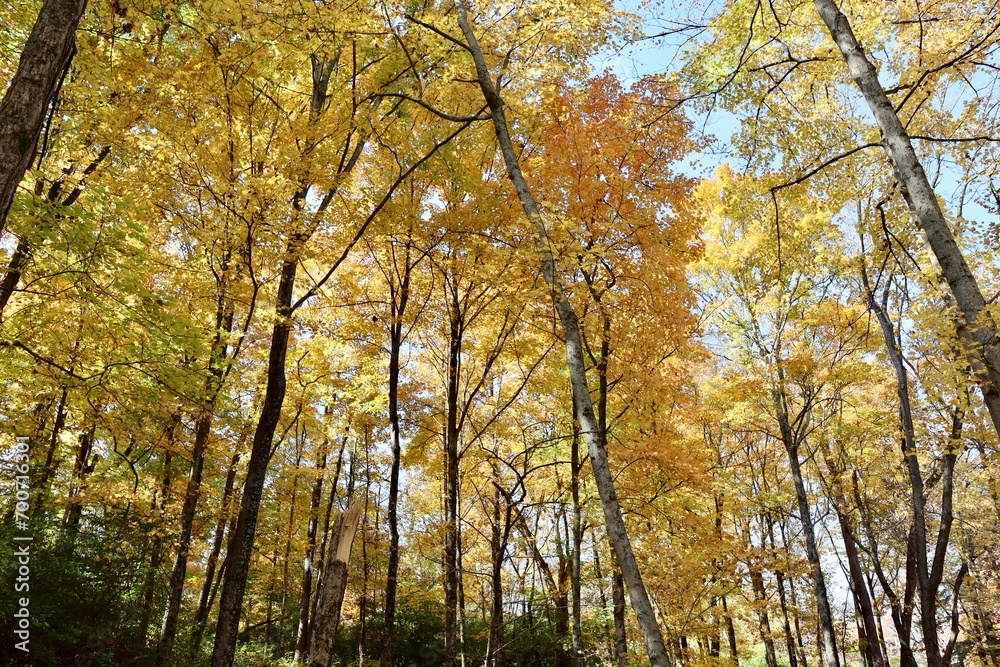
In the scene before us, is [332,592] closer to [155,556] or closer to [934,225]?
[155,556]

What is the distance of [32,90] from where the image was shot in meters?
2.78

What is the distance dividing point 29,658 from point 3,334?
494 centimetres

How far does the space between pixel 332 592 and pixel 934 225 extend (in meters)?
Answer: 6.39

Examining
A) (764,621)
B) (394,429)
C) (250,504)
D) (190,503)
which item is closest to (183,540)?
(190,503)

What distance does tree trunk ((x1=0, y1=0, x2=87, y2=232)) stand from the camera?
266cm

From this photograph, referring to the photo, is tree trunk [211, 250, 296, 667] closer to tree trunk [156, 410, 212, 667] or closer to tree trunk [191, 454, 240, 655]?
tree trunk [156, 410, 212, 667]

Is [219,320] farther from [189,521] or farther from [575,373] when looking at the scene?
[575,373]

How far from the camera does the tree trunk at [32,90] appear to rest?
105 inches

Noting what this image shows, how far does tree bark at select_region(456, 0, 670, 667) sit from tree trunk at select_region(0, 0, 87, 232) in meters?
3.39

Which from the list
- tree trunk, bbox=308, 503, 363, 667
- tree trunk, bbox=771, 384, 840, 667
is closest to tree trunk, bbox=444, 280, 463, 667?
tree trunk, bbox=308, 503, 363, 667

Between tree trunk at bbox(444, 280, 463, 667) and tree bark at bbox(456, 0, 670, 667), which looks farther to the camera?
tree trunk at bbox(444, 280, 463, 667)

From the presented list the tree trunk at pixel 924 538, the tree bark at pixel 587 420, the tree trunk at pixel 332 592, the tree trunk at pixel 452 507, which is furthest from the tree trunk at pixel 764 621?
the tree trunk at pixel 332 592

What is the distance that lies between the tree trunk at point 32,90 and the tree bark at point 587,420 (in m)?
3.39

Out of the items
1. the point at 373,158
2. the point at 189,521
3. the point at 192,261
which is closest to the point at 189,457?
the point at 189,521
